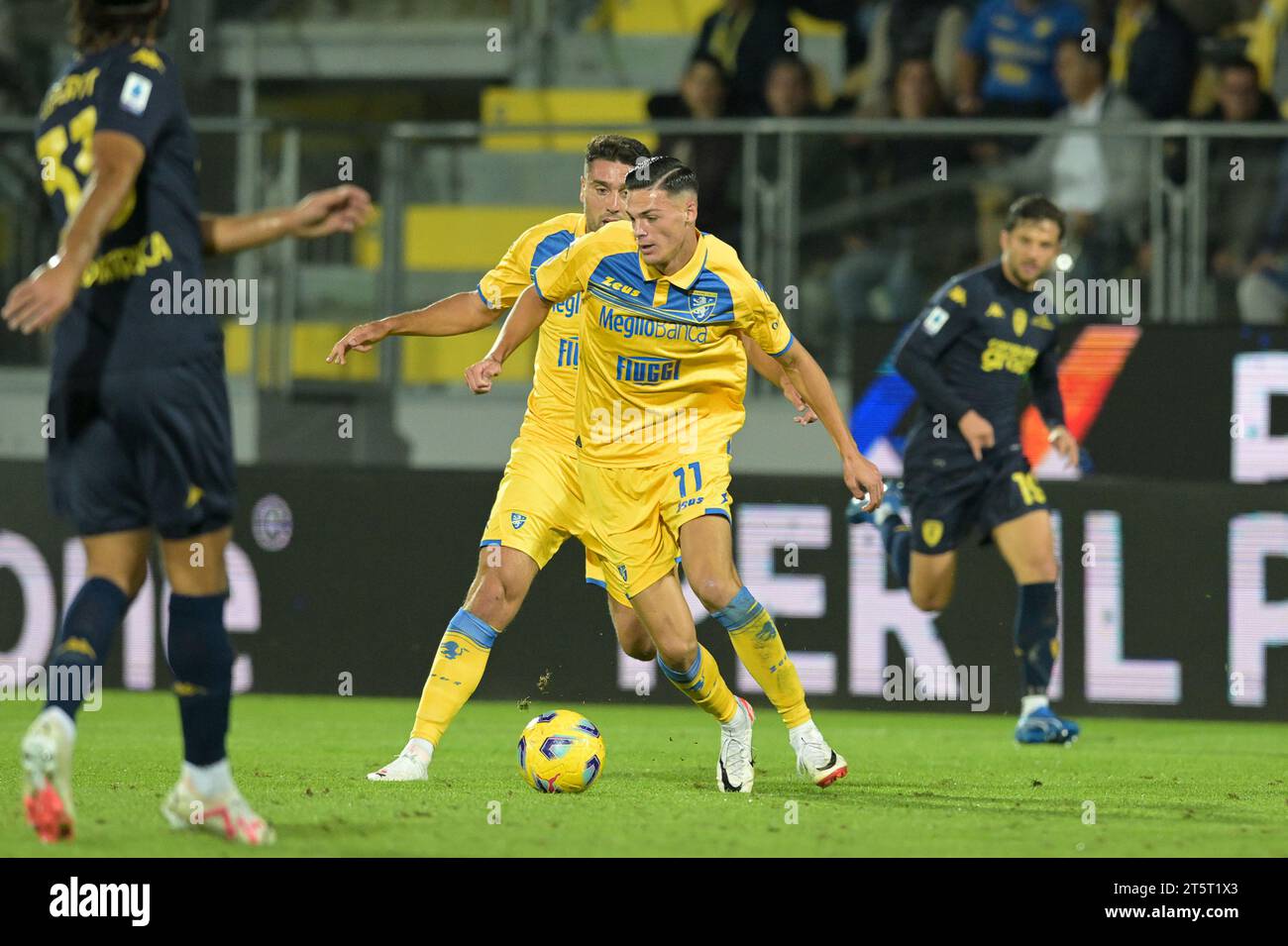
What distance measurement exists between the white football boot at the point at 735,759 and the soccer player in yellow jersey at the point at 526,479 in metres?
0.65

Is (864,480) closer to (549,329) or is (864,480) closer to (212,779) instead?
(549,329)

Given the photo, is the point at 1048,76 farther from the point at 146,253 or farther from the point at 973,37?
the point at 146,253

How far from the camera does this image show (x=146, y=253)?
5.38 m

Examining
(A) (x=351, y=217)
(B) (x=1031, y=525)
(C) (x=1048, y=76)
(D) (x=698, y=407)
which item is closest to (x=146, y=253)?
(A) (x=351, y=217)

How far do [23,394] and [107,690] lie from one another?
205 centimetres

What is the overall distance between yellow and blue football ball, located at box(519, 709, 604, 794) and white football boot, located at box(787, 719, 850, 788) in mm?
740

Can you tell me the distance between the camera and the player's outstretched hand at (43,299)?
4.91 metres

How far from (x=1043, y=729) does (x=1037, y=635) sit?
0.49m

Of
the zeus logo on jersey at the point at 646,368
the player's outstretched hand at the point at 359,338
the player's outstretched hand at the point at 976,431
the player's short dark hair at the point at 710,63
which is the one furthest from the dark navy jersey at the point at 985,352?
the player's short dark hair at the point at 710,63

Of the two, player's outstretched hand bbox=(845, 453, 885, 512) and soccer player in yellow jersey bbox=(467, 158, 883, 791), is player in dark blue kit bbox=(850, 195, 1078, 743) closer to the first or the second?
soccer player in yellow jersey bbox=(467, 158, 883, 791)

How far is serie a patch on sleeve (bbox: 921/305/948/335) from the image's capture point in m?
9.75

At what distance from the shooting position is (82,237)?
5062mm

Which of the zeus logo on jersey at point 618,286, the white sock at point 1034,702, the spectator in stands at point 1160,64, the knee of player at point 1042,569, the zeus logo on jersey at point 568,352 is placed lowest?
the white sock at point 1034,702

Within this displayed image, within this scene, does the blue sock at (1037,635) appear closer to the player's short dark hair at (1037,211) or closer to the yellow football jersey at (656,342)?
the player's short dark hair at (1037,211)
